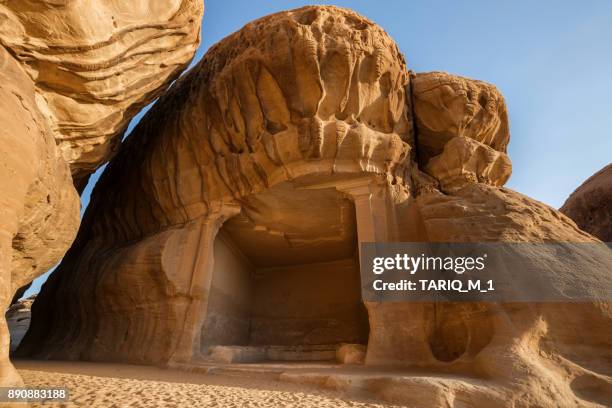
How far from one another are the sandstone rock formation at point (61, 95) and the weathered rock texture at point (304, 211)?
5.31 ft

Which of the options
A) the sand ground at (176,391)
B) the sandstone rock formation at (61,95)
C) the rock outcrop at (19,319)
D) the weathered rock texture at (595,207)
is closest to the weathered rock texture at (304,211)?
the sand ground at (176,391)

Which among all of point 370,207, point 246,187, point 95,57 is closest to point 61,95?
point 95,57

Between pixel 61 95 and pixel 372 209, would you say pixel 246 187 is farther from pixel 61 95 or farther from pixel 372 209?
pixel 61 95

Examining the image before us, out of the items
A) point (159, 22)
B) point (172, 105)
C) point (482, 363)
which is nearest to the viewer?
point (482, 363)

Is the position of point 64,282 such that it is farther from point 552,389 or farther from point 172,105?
point 552,389

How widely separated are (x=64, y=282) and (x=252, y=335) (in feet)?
18.4

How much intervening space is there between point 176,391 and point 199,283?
372cm

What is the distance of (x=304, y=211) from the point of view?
9578 millimetres

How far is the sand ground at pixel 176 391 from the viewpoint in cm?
453

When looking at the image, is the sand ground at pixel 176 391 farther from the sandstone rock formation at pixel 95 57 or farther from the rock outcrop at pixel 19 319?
the rock outcrop at pixel 19 319

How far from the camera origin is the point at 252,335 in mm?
11250

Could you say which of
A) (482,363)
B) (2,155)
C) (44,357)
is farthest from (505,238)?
(44,357)

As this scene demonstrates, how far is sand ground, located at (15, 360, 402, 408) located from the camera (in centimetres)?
453

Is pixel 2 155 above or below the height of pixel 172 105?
below
